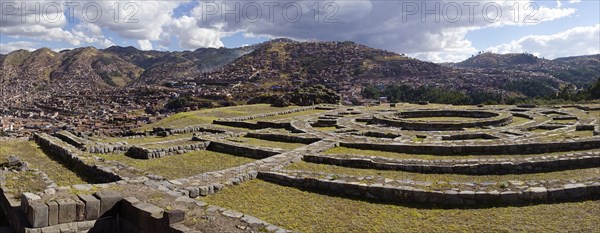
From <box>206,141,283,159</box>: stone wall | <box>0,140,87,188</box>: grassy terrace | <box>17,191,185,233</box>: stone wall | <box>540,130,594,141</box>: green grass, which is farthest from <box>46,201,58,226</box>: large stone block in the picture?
<box>540,130,594,141</box>: green grass

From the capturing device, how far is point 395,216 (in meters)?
9.20

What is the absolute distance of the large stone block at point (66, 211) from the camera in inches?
334

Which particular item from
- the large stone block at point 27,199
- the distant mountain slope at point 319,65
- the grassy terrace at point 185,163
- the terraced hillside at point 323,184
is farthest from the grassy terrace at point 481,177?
the distant mountain slope at point 319,65

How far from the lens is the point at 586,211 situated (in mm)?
9008

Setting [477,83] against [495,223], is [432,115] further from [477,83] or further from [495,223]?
[477,83]

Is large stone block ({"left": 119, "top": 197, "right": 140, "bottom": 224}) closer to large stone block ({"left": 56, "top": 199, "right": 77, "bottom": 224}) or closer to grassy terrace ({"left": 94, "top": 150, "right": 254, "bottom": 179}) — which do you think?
large stone block ({"left": 56, "top": 199, "right": 77, "bottom": 224})

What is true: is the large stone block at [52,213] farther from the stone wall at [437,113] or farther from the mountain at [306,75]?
the mountain at [306,75]

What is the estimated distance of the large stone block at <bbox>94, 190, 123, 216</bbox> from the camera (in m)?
9.06

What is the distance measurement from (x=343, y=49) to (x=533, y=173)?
170427 millimetres

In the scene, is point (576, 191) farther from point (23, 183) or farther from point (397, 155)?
point (23, 183)

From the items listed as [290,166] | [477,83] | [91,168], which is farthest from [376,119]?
[477,83]

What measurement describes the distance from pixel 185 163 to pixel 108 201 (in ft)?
20.8

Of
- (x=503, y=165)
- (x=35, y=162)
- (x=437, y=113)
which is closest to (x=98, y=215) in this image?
(x=35, y=162)

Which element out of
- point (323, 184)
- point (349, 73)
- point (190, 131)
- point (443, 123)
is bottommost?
point (323, 184)
